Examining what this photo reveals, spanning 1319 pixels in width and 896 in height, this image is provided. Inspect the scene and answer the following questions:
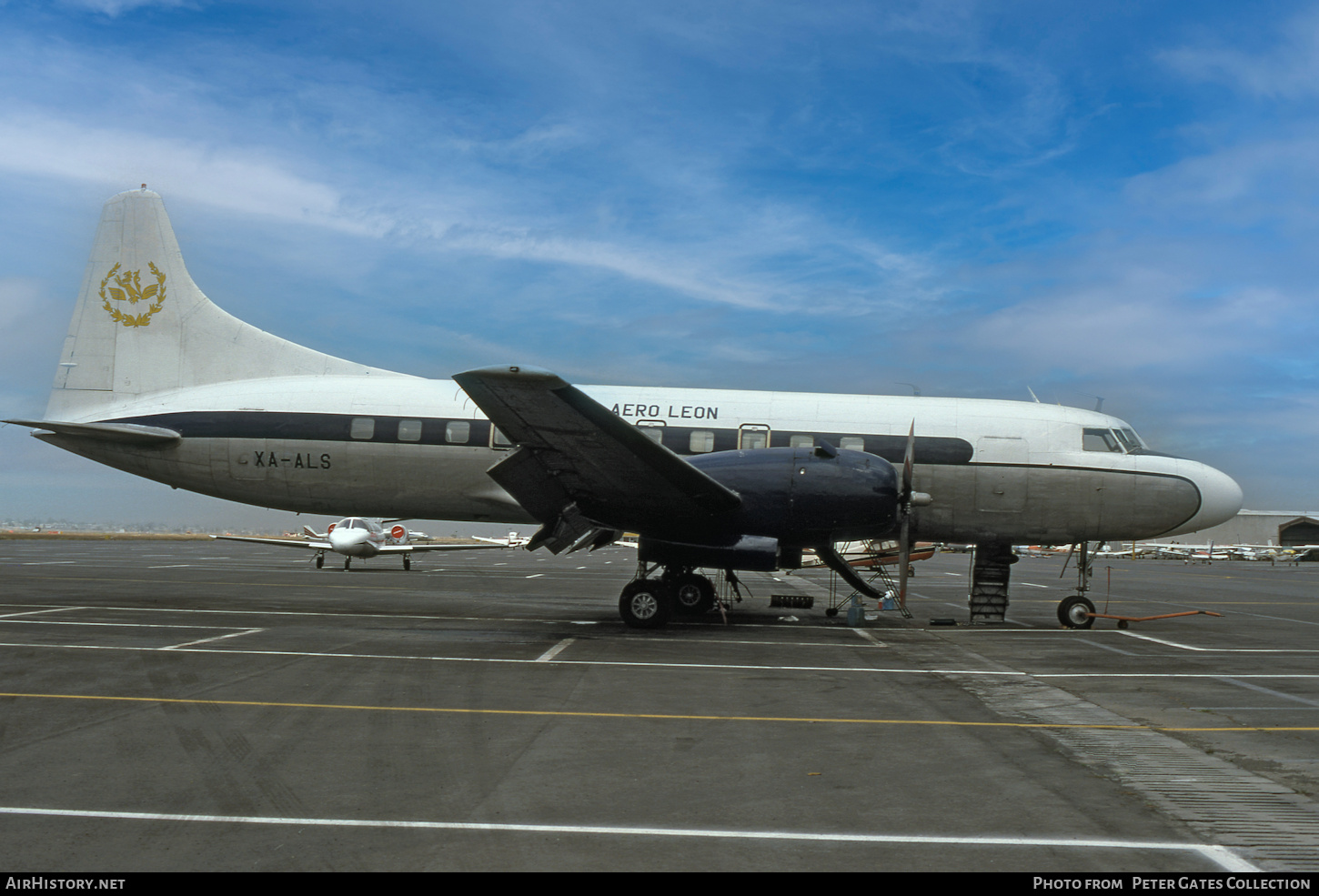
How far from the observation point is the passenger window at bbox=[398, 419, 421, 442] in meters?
16.6

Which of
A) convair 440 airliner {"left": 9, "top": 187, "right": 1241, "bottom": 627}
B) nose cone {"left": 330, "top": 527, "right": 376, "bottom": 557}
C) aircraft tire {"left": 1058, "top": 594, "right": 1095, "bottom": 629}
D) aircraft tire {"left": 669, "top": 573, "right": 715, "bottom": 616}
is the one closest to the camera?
convair 440 airliner {"left": 9, "top": 187, "right": 1241, "bottom": 627}

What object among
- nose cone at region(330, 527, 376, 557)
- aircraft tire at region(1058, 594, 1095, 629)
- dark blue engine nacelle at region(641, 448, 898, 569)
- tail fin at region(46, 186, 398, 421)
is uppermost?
tail fin at region(46, 186, 398, 421)

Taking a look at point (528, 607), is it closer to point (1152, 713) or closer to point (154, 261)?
point (154, 261)

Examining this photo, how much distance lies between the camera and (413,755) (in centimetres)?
632

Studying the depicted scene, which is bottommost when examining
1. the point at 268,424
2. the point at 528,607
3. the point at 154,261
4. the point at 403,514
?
the point at 528,607

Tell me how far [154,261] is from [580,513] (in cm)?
1184

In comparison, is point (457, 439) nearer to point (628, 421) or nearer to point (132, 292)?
point (628, 421)

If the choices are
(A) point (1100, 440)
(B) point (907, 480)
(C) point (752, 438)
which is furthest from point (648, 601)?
(A) point (1100, 440)

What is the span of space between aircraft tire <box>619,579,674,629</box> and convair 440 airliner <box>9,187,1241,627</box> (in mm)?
35

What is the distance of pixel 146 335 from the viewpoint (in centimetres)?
1833

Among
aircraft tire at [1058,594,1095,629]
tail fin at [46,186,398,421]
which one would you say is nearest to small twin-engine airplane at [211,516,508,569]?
tail fin at [46,186,398,421]

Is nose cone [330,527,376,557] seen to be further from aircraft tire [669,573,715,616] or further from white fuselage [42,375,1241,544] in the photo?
aircraft tire [669,573,715,616]

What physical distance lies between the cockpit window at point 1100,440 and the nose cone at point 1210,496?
124cm
